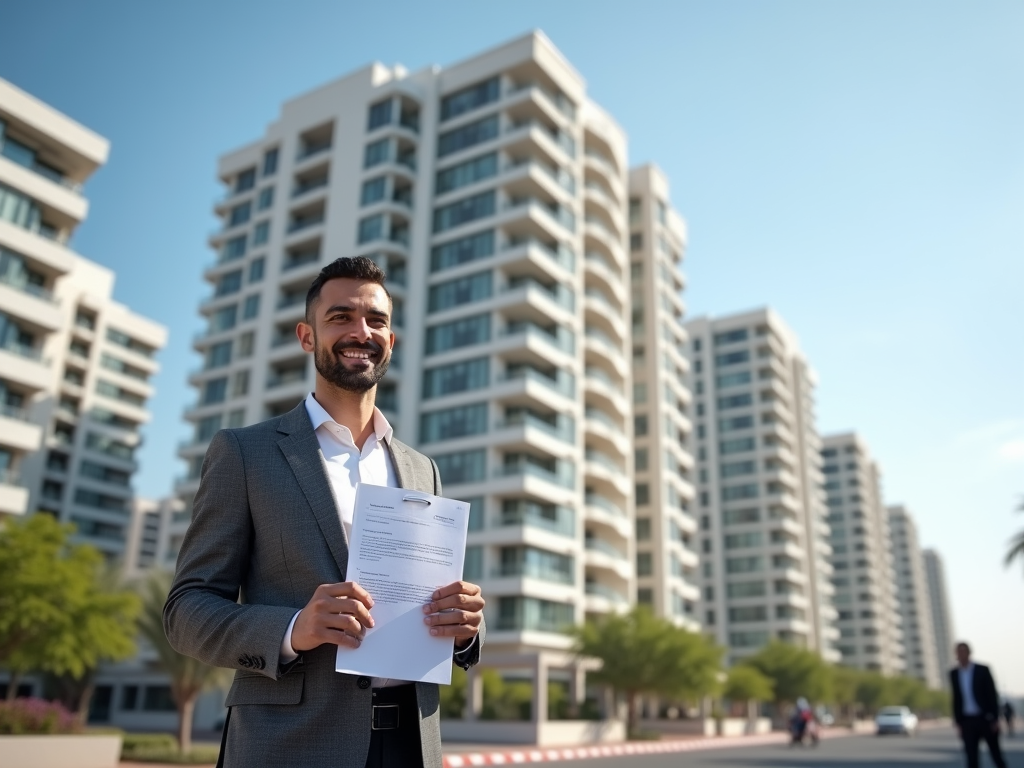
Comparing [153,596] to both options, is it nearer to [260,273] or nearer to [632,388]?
[260,273]

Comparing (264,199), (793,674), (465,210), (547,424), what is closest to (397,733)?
(547,424)

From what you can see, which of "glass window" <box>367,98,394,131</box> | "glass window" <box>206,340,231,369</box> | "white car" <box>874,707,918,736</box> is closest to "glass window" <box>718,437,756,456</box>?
"white car" <box>874,707,918,736</box>

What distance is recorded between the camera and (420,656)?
2.61 meters

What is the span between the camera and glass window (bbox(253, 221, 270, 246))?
56.7 meters

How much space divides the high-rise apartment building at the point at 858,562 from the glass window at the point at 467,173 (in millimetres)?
84660

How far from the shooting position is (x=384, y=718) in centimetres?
264

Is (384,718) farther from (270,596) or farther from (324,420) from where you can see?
(324,420)

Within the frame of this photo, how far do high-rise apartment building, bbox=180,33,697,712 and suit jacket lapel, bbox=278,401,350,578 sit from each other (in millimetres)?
39312

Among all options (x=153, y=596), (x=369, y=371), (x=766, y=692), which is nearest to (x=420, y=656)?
(x=369, y=371)

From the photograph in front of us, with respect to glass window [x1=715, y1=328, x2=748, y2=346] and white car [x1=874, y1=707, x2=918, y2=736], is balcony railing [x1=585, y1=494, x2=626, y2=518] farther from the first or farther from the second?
glass window [x1=715, y1=328, x2=748, y2=346]

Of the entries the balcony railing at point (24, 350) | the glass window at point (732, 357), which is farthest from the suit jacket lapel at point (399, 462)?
the glass window at point (732, 357)

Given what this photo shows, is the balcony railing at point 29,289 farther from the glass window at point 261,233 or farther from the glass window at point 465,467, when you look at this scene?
the glass window at point 465,467

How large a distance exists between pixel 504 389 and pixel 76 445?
41252 millimetres

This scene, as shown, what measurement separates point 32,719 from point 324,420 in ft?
58.8
